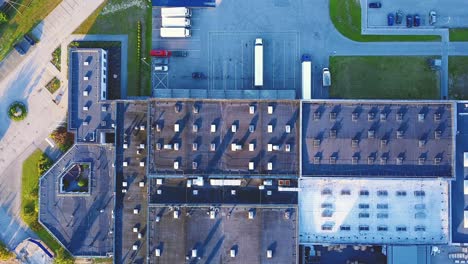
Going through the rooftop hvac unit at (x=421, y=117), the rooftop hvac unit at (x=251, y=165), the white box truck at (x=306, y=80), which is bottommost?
the rooftop hvac unit at (x=251, y=165)

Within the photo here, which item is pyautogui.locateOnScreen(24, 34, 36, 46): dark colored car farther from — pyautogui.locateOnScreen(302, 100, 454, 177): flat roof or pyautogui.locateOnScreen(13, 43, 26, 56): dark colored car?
pyautogui.locateOnScreen(302, 100, 454, 177): flat roof

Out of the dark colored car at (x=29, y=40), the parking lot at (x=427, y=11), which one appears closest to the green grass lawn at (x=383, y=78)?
the parking lot at (x=427, y=11)

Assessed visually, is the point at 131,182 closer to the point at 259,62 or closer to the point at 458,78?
the point at 259,62

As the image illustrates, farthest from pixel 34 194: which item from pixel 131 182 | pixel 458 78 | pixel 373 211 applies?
pixel 458 78

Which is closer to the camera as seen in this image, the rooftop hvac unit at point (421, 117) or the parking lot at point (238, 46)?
the rooftop hvac unit at point (421, 117)

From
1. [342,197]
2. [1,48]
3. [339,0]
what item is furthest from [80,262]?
[339,0]

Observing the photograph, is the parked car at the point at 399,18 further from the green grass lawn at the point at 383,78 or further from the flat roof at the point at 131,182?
the flat roof at the point at 131,182

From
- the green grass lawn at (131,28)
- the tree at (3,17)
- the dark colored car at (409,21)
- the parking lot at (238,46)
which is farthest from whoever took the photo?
the green grass lawn at (131,28)

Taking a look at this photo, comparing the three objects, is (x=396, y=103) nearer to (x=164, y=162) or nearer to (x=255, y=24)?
(x=255, y=24)
